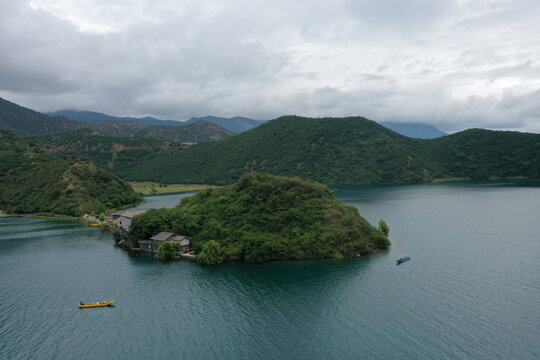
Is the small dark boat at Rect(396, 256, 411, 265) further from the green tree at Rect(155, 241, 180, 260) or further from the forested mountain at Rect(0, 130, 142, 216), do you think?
the forested mountain at Rect(0, 130, 142, 216)

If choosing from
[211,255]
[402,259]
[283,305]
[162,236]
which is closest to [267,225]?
[211,255]

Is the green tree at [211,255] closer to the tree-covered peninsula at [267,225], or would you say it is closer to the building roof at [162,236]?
the tree-covered peninsula at [267,225]

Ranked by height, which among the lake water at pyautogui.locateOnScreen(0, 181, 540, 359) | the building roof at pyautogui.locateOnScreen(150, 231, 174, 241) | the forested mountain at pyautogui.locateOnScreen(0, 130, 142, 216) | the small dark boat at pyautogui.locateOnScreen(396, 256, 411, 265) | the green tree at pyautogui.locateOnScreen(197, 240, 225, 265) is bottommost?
the lake water at pyautogui.locateOnScreen(0, 181, 540, 359)

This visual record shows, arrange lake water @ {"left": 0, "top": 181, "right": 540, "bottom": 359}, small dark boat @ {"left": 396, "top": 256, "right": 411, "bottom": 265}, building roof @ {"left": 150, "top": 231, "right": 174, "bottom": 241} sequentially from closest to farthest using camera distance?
lake water @ {"left": 0, "top": 181, "right": 540, "bottom": 359}, small dark boat @ {"left": 396, "top": 256, "right": 411, "bottom": 265}, building roof @ {"left": 150, "top": 231, "right": 174, "bottom": 241}

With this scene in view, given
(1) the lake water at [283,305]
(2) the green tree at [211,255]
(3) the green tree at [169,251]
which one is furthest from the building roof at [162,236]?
(2) the green tree at [211,255]

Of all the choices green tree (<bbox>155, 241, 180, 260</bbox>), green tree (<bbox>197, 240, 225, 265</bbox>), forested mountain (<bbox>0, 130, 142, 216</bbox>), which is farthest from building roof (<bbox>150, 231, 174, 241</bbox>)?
forested mountain (<bbox>0, 130, 142, 216</bbox>)

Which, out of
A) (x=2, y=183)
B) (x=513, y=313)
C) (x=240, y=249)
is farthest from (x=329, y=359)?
(x=2, y=183)
